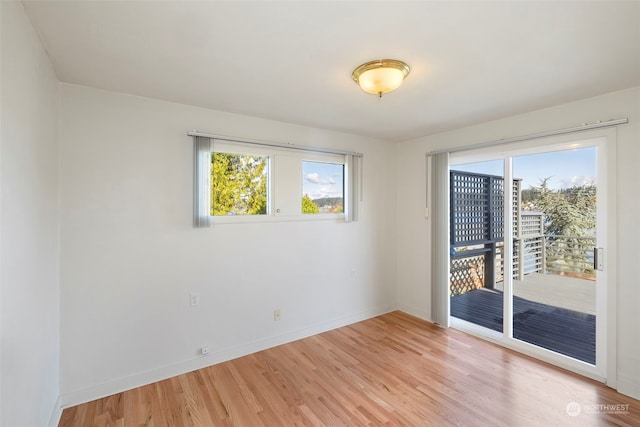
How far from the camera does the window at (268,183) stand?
2.78 m

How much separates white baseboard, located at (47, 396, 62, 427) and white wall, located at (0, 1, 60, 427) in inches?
0.8

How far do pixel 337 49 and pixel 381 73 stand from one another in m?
0.34

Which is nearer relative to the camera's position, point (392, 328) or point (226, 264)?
point (226, 264)

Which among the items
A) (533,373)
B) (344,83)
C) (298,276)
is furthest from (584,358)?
(344,83)

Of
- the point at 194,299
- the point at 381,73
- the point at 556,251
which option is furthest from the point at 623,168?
the point at 194,299

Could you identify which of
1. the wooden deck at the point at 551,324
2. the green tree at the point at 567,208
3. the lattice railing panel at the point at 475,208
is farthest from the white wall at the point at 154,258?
the green tree at the point at 567,208

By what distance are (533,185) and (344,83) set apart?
7.59 ft

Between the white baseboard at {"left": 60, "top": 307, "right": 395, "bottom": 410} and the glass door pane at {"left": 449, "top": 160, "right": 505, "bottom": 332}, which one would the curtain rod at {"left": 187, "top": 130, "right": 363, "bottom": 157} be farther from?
the white baseboard at {"left": 60, "top": 307, "right": 395, "bottom": 410}

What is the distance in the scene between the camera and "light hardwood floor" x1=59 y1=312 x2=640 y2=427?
2.12 meters

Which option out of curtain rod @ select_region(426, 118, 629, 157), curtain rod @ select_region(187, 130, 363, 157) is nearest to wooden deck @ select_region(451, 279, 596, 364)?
curtain rod @ select_region(426, 118, 629, 157)

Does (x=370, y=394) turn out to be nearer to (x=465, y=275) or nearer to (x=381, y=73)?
(x=465, y=275)

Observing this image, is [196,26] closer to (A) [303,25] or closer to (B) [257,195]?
(A) [303,25]

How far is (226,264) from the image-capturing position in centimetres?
295

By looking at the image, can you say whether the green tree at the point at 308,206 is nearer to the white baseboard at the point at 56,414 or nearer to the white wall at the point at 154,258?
the white wall at the point at 154,258
